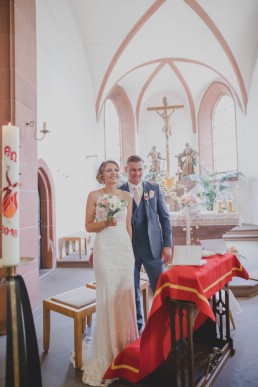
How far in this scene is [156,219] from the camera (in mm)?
2857

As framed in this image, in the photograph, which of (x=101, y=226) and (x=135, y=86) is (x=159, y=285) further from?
(x=135, y=86)

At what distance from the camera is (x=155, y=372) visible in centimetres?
225

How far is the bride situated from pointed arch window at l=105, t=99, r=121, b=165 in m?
9.60

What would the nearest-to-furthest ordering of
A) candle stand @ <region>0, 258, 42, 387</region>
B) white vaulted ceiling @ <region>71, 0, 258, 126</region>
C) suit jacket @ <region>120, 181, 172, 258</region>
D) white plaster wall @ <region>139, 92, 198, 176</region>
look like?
candle stand @ <region>0, 258, 42, 387</region>
suit jacket @ <region>120, 181, 172, 258</region>
white vaulted ceiling @ <region>71, 0, 258, 126</region>
white plaster wall @ <region>139, 92, 198, 176</region>

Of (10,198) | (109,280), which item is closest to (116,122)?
(109,280)

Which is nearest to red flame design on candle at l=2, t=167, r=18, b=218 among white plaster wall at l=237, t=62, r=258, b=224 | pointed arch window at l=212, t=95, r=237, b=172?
white plaster wall at l=237, t=62, r=258, b=224

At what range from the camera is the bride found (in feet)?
7.59

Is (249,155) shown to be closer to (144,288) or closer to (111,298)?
(144,288)

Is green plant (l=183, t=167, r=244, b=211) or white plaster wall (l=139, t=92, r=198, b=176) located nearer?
green plant (l=183, t=167, r=244, b=211)

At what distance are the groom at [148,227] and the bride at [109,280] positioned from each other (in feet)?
1.20

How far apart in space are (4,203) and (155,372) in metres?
1.80

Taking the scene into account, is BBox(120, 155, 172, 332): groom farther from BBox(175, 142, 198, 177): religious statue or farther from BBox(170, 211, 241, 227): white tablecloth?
BBox(175, 142, 198, 177): religious statue

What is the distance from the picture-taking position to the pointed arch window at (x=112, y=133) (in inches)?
479

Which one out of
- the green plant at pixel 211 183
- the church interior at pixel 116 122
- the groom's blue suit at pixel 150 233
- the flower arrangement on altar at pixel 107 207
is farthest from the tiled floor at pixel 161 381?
the green plant at pixel 211 183
